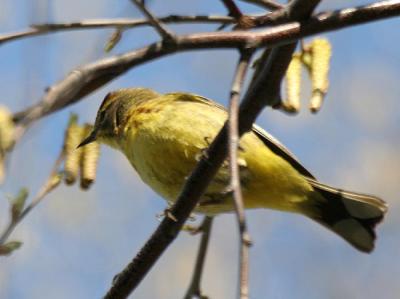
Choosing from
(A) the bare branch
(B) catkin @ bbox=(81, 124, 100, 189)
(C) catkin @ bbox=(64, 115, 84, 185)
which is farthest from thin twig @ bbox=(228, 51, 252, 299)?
(B) catkin @ bbox=(81, 124, 100, 189)

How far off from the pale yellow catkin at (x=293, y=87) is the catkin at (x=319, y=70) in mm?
50

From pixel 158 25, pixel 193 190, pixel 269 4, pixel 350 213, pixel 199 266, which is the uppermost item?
pixel 158 25

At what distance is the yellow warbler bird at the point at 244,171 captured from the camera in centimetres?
356

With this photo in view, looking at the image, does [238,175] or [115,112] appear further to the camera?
[115,112]

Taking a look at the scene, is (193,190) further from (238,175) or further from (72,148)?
(238,175)

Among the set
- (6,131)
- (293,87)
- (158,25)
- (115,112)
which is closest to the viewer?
(6,131)

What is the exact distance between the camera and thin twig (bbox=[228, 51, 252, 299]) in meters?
1.46

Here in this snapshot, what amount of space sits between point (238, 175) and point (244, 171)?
1875mm

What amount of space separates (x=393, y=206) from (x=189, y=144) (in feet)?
6.45

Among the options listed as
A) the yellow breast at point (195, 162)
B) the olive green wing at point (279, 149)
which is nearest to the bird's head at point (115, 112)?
the yellow breast at point (195, 162)

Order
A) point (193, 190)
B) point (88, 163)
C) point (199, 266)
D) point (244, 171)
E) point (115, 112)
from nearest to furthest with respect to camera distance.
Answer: point (193, 190) < point (88, 163) < point (199, 266) < point (244, 171) < point (115, 112)

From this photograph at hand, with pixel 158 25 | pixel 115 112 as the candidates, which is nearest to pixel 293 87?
pixel 158 25

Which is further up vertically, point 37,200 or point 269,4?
point 269,4

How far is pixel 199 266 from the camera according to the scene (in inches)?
115
